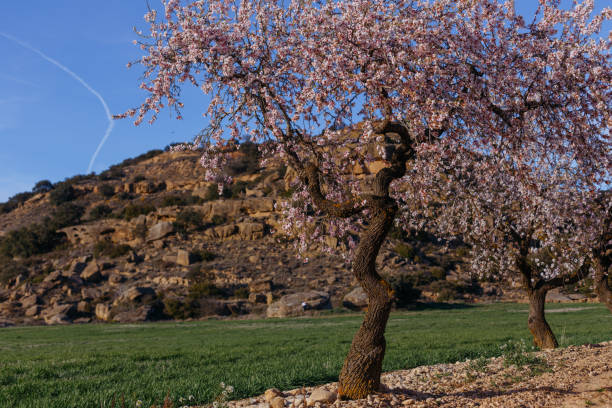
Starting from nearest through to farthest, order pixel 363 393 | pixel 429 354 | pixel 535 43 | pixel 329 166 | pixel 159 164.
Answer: pixel 363 393
pixel 535 43
pixel 329 166
pixel 429 354
pixel 159 164

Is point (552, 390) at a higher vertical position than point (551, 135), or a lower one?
lower

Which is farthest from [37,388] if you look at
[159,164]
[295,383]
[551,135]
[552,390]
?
[159,164]

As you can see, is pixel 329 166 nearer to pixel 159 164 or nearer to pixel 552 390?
pixel 552 390

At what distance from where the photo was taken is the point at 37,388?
29.5ft

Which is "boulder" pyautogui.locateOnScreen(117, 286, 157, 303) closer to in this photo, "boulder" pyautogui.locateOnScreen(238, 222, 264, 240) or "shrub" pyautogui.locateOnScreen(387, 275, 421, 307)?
"boulder" pyautogui.locateOnScreen(238, 222, 264, 240)

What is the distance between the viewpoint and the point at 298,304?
129 feet

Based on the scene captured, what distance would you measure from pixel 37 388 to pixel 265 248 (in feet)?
153

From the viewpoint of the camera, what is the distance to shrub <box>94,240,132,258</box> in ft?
189

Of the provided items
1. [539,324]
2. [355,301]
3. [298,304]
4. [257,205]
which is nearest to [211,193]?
[257,205]

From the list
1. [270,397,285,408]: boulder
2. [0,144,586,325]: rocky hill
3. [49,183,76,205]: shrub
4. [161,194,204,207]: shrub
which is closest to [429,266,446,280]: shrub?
[0,144,586,325]: rocky hill

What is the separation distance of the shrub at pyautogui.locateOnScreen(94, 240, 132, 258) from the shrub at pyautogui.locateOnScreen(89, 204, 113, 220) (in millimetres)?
10682

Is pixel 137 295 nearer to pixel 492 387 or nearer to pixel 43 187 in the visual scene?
pixel 492 387

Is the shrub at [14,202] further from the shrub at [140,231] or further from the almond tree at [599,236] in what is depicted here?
the almond tree at [599,236]

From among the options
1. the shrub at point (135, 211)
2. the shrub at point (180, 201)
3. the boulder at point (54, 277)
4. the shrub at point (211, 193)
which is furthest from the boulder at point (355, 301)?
the shrub at point (135, 211)
